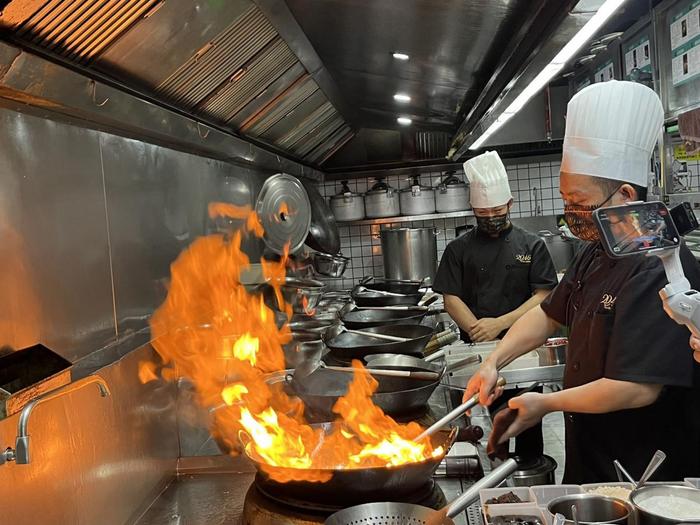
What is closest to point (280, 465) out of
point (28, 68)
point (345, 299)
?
point (28, 68)

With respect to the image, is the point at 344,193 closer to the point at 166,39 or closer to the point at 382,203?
the point at 382,203

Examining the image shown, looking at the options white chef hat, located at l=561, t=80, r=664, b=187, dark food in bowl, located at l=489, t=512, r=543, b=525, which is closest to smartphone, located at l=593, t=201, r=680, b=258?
dark food in bowl, located at l=489, t=512, r=543, b=525

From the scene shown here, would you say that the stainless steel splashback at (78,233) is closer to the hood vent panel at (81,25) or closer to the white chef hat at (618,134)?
the hood vent panel at (81,25)

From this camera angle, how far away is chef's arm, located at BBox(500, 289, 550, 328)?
389 cm

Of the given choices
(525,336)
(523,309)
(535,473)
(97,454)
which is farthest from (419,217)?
(97,454)

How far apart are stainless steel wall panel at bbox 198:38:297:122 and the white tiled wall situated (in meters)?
3.89

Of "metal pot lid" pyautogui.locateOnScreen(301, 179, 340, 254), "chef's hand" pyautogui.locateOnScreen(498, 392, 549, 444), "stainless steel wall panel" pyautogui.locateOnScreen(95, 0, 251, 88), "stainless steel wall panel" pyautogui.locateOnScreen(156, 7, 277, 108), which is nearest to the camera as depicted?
"stainless steel wall panel" pyautogui.locateOnScreen(95, 0, 251, 88)

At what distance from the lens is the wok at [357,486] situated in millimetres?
1471

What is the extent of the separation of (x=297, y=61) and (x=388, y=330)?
148cm

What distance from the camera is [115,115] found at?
1906mm

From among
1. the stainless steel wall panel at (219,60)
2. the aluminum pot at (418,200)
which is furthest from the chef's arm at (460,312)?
the aluminum pot at (418,200)

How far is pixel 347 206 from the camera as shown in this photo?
6699 mm

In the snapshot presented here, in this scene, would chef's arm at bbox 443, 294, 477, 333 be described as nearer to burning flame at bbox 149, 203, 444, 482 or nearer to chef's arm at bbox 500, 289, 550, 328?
chef's arm at bbox 500, 289, 550, 328

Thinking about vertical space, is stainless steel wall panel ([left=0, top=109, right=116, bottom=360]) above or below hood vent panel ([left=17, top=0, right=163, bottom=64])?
below
